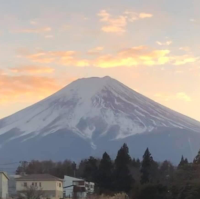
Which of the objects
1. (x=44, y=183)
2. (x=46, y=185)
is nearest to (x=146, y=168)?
(x=46, y=185)

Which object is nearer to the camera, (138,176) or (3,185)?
(3,185)

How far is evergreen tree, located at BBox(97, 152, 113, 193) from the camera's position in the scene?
174 ft

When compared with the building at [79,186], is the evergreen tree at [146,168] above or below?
above

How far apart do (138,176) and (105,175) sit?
6087 millimetres

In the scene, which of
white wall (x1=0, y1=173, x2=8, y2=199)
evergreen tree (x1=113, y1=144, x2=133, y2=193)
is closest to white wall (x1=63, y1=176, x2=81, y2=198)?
evergreen tree (x1=113, y1=144, x2=133, y2=193)

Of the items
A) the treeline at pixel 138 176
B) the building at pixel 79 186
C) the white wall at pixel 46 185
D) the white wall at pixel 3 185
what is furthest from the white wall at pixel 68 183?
the white wall at pixel 3 185

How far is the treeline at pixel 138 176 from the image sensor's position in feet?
115

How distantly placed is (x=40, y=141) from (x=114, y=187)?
148m

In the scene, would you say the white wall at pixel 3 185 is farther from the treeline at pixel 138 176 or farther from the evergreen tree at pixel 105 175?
the evergreen tree at pixel 105 175

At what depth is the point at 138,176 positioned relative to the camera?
193ft

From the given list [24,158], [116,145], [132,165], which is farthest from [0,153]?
[132,165]

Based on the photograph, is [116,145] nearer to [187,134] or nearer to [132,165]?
[187,134]

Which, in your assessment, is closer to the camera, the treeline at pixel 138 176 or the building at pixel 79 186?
the treeline at pixel 138 176

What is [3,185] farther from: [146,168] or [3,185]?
[146,168]
